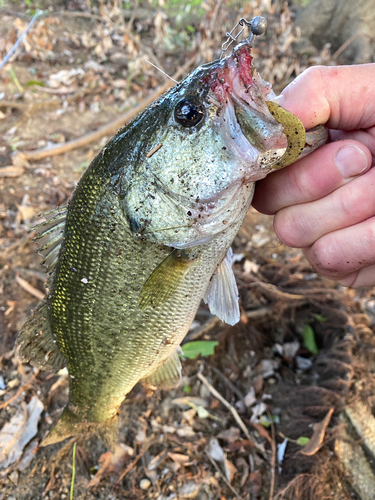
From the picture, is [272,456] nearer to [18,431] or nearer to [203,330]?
[203,330]

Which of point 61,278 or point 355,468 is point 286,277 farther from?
point 61,278

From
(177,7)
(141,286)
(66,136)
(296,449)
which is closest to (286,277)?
(296,449)

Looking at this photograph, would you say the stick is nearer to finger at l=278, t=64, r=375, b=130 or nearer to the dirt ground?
the dirt ground

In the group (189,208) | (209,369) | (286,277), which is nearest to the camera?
(189,208)

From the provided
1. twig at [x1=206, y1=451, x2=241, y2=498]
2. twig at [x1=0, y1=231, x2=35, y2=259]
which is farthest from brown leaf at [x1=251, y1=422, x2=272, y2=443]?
twig at [x1=0, y1=231, x2=35, y2=259]

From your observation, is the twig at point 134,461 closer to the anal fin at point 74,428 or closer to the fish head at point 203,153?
the anal fin at point 74,428

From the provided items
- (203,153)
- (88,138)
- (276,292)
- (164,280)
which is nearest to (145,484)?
(164,280)
